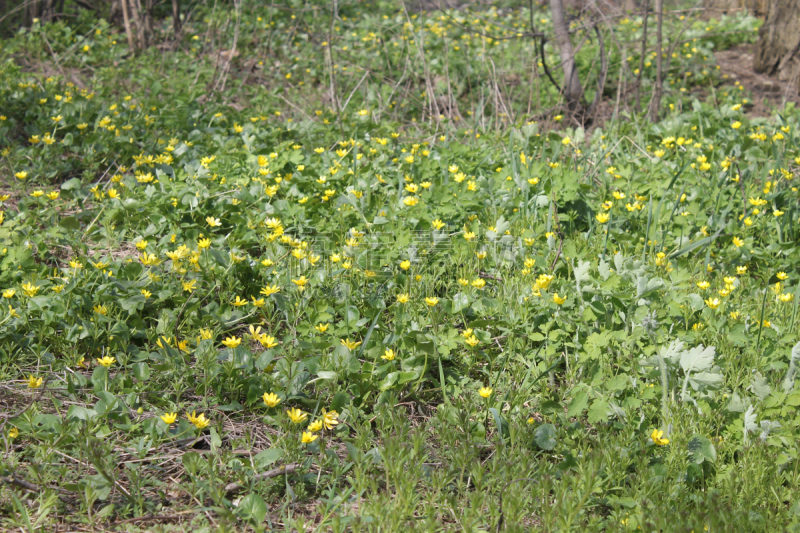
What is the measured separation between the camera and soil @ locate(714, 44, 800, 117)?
18.8ft

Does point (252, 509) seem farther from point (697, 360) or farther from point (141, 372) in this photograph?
point (697, 360)

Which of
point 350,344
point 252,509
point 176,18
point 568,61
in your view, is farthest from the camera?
point 176,18

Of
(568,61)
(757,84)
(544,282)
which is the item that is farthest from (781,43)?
(544,282)

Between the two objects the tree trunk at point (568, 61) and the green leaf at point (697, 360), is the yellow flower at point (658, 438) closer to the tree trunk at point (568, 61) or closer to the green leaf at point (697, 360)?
the green leaf at point (697, 360)

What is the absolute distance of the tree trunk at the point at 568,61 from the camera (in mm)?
5039

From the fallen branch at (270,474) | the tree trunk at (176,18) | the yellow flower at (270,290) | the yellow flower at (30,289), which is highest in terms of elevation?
the tree trunk at (176,18)

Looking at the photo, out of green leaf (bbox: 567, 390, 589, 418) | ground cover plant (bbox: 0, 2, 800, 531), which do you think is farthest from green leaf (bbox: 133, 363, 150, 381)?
green leaf (bbox: 567, 390, 589, 418)

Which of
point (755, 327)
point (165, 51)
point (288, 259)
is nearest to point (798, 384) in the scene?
point (755, 327)

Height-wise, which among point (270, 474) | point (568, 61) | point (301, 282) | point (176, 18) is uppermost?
point (176, 18)

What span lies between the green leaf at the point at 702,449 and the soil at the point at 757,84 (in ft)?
14.2

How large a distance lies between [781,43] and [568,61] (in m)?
2.48

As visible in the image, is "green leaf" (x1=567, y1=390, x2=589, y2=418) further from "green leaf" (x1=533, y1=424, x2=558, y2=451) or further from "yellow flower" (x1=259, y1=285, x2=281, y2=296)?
"yellow flower" (x1=259, y1=285, x2=281, y2=296)

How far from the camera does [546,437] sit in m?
2.01

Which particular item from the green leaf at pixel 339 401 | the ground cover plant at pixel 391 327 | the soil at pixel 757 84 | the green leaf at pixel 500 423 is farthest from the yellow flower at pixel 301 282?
the soil at pixel 757 84
